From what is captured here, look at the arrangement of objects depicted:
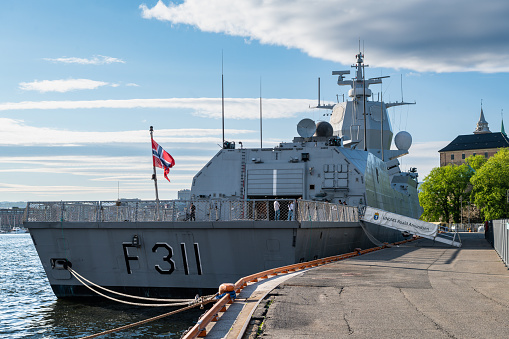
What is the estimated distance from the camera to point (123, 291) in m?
16.8

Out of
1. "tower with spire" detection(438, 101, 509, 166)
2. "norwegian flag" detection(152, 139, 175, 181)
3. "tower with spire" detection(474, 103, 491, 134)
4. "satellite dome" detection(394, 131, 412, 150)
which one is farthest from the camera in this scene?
"tower with spire" detection(474, 103, 491, 134)

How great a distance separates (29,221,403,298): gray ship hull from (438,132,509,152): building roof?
137 metres

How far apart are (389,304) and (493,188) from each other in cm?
6411

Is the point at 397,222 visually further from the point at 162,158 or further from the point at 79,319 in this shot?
the point at 79,319

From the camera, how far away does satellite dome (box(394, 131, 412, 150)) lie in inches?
1751

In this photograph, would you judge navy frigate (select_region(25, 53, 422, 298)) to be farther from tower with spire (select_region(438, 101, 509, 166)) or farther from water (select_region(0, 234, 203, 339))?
tower with spire (select_region(438, 101, 509, 166))

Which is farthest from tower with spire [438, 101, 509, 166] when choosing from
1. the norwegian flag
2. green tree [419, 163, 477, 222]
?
the norwegian flag

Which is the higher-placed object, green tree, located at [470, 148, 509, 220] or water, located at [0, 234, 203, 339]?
green tree, located at [470, 148, 509, 220]

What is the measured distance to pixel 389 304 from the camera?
32.3 feet

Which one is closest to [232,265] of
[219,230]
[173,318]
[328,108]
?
[219,230]

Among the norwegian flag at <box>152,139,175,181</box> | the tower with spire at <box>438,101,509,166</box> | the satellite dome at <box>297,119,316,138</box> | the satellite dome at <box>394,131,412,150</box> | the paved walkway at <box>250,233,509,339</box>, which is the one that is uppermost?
the tower with spire at <box>438,101,509,166</box>

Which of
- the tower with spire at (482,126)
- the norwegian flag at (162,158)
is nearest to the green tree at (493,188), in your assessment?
the norwegian flag at (162,158)

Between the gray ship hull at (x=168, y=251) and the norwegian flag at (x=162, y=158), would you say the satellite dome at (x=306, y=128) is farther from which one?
the gray ship hull at (x=168, y=251)

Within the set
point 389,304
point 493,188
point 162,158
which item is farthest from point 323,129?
point 493,188
